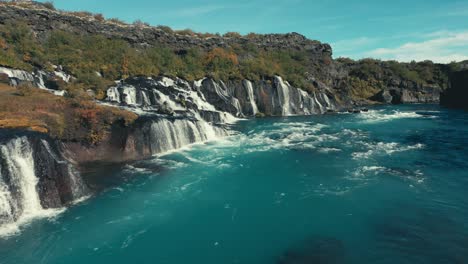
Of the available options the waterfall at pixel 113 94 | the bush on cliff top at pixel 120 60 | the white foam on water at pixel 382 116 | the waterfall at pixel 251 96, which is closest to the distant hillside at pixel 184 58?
the bush on cliff top at pixel 120 60

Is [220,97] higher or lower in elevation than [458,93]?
higher

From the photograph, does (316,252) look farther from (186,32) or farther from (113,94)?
(186,32)

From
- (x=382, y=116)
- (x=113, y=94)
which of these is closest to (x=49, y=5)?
(x=113, y=94)

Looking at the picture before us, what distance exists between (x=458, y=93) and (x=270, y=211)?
301 feet

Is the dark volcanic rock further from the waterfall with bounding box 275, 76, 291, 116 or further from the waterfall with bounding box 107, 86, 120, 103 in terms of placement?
the waterfall with bounding box 107, 86, 120, 103

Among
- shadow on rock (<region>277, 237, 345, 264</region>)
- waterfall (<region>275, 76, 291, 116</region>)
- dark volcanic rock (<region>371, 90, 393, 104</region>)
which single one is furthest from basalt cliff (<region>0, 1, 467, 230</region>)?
shadow on rock (<region>277, 237, 345, 264</region>)

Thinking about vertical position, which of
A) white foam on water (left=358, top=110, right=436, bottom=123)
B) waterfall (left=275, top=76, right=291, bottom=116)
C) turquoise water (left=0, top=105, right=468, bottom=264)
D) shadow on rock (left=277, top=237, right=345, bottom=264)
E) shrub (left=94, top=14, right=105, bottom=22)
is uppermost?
shrub (left=94, top=14, right=105, bottom=22)

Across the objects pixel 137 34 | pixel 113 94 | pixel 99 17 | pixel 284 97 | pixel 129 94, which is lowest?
pixel 284 97

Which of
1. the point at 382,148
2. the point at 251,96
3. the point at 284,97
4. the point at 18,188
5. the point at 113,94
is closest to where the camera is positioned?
the point at 18,188

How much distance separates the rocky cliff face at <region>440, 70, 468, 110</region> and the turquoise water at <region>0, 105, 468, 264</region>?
58937mm

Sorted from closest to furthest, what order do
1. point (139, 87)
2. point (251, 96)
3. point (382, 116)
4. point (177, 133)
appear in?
point (177, 133), point (139, 87), point (382, 116), point (251, 96)

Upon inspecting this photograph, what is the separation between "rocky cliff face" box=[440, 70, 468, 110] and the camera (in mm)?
90688

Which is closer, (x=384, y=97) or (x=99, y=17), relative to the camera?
(x=99, y=17)

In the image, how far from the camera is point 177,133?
4462 centimetres
